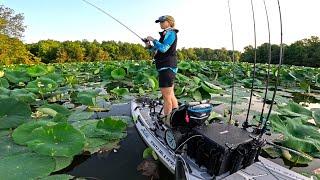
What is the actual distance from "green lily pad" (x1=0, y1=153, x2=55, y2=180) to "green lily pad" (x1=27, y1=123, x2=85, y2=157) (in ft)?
0.48

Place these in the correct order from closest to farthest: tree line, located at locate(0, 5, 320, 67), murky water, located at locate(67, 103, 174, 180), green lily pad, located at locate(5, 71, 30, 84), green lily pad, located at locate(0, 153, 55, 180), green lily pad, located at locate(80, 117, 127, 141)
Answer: green lily pad, located at locate(0, 153, 55, 180), murky water, located at locate(67, 103, 174, 180), green lily pad, located at locate(80, 117, 127, 141), green lily pad, located at locate(5, 71, 30, 84), tree line, located at locate(0, 5, 320, 67)

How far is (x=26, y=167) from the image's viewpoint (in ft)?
9.89

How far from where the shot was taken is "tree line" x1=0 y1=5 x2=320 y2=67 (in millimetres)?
32969

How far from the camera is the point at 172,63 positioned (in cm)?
428

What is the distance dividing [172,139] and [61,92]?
593 cm

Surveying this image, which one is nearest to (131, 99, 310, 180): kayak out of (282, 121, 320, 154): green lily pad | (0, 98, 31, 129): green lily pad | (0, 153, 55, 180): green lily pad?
(282, 121, 320, 154): green lily pad

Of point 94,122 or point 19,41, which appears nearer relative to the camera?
point 94,122

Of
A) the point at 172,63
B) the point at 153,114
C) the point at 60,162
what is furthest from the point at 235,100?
the point at 60,162

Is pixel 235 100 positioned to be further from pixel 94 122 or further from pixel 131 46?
pixel 131 46

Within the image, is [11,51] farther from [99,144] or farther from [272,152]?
[272,152]

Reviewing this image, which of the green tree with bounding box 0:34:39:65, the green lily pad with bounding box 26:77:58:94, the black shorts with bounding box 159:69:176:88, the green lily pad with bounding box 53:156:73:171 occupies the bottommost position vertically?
the green lily pad with bounding box 53:156:73:171

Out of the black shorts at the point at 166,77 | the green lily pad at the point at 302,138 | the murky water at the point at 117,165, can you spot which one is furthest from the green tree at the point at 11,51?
the green lily pad at the point at 302,138

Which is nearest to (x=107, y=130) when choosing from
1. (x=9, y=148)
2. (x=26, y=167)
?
(x=9, y=148)

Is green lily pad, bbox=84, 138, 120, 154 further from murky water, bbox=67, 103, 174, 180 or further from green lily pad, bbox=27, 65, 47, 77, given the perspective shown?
green lily pad, bbox=27, 65, 47, 77
